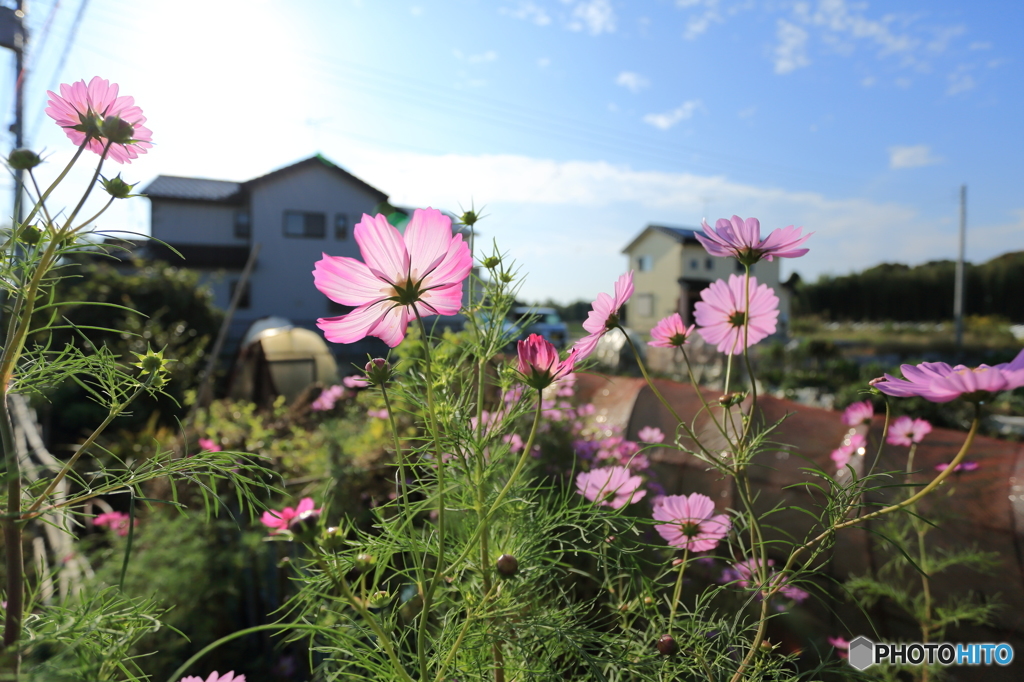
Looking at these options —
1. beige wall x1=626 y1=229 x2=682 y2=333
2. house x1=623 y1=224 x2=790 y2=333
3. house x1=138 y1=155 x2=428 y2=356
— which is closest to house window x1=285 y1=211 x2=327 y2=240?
house x1=138 y1=155 x2=428 y2=356

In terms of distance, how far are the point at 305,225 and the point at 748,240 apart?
20980 millimetres

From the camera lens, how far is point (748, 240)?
2.48ft

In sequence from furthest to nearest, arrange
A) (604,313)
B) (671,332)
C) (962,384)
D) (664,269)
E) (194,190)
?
(664,269)
(194,190)
(671,332)
(604,313)
(962,384)

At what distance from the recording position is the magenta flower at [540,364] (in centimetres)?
61

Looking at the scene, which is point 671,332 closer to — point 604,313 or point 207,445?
point 604,313

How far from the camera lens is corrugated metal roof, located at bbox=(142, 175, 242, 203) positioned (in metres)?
18.8

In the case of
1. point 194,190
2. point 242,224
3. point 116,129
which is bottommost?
point 116,129

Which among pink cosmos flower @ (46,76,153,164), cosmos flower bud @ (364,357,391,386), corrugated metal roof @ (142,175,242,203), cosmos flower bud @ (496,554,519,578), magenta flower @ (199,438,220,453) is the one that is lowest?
magenta flower @ (199,438,220,453)

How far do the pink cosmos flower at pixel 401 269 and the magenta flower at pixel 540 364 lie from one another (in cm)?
9

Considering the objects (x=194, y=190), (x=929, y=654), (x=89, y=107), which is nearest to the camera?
(x=89, y=107)

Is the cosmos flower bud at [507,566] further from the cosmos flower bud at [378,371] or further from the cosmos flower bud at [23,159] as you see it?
the cosmos flower bud at [23,159]

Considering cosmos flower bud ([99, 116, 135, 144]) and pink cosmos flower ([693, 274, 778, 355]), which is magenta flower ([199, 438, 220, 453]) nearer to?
cosmos flower bud ([99, 116, 135, 144])

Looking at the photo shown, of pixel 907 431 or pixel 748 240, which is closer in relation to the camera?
pixel 748 240

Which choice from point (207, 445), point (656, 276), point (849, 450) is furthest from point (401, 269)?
point (656, 276)
